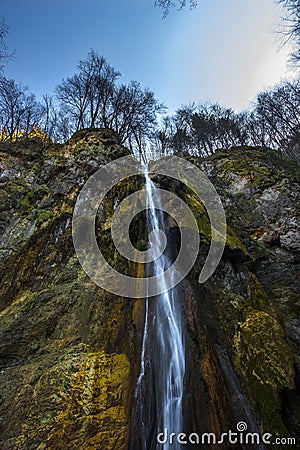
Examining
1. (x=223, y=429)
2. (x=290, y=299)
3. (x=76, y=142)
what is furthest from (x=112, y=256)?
(x=76, y=142)

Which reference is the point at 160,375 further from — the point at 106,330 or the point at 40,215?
the point at 40,215

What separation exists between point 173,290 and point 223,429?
112 inches

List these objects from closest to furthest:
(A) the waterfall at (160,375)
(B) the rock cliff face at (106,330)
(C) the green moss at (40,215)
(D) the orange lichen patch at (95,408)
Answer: (D) the orange lichen patch at (95,408) → (A) the waterfall at (160,375) → (B) the rock cliff face at (106,330) → (C) the green moss at (40,215)

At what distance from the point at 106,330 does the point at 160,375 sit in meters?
1.57

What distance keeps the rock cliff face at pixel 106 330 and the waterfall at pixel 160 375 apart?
7.1 inches

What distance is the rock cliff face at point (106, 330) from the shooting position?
14.6ft

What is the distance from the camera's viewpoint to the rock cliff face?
14.6 ft

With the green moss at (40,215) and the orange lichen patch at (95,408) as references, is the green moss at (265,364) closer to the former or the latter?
the orange lichen patch at (95,408)

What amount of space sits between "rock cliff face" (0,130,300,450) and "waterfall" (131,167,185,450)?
18 cm

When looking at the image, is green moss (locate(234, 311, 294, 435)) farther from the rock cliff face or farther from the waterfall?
the waterfall

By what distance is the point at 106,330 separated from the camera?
19.0 ft

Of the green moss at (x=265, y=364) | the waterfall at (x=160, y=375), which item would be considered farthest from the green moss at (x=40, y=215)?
the green moss at (x=265, y=364)

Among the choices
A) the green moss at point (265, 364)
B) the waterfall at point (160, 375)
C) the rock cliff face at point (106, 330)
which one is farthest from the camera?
the green moss at point (265, 364)

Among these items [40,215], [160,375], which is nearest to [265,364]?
[160,375]
